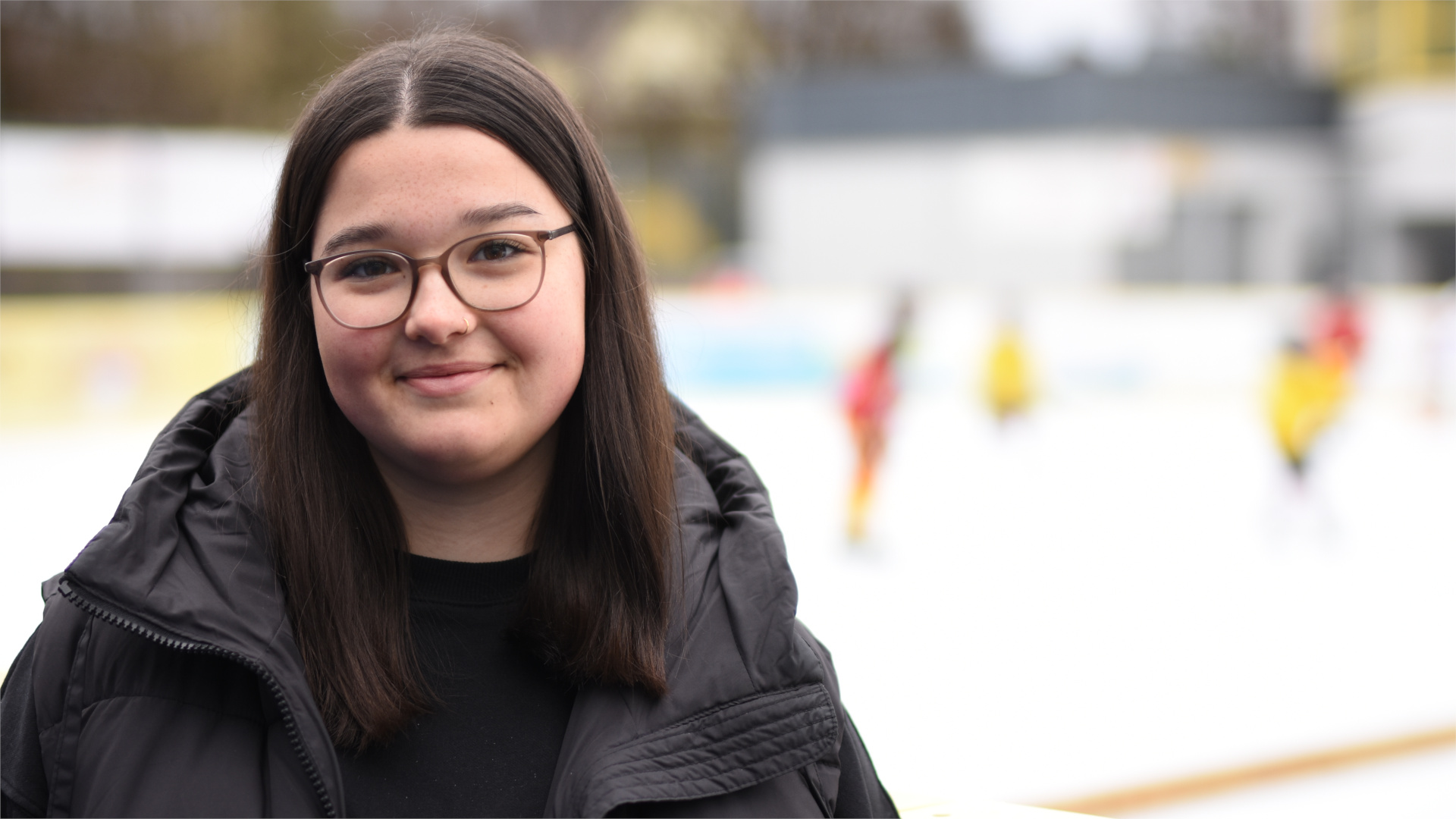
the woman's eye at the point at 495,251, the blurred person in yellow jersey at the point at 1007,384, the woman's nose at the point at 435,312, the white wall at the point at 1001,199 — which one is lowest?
the blurred person in yellow jersey at the point at 1007,384

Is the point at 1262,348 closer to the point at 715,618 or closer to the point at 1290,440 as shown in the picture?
the point at 1290,440

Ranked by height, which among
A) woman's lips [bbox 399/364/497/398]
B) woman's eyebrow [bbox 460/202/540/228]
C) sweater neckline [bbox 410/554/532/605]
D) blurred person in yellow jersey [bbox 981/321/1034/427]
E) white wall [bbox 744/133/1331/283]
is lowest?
blurred person in yellow jersey [bbox 981/321/1034/427]

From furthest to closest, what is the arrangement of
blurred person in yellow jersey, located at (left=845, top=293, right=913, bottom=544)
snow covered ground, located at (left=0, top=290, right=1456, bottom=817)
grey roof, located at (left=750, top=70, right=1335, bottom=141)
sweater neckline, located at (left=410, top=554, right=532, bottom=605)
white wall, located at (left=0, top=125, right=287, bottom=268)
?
grey roof, located at (left=750, top=70, right=1335, bottom=141), white wall, located at (left=0, top=125, right=287, bottom=268), blurred person in yellow jersey, located at (left=845, top=293, right=913, bottom=544), snow covered ground, located at (left=0, top=290, right=1456, bottom=817), sweater neckline, located at (left=410, top=554, right=532, bottom=605)

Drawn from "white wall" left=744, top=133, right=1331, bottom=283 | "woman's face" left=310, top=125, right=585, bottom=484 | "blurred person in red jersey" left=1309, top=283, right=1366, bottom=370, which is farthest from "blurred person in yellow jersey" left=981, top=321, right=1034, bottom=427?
"woman's face" left=310, top=125, right=585, bottom=484

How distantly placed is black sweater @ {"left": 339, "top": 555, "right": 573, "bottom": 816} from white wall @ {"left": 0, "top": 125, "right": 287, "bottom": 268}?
11.2m

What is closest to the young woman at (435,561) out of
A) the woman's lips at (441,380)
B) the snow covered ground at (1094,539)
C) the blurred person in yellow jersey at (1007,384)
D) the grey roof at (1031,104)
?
the woman's lips at (441,380)

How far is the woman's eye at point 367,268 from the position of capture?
1.12m

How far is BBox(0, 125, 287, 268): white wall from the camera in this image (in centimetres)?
1173

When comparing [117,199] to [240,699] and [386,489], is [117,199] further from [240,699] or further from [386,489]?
[240,699]

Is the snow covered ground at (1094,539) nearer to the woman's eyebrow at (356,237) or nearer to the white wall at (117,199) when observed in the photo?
the woman's eyebrow at (356,237)

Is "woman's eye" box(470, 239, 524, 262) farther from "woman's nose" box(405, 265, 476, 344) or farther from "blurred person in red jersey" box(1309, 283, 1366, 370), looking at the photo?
"blurred person in red jersey" box(1309, 283, 1366, 370)

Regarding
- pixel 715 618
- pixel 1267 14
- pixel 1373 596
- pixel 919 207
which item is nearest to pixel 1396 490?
pixel 1373 596

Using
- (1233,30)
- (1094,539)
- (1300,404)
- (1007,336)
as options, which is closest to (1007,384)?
(1007,336)

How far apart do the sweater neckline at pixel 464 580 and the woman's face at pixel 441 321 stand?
126 mm
